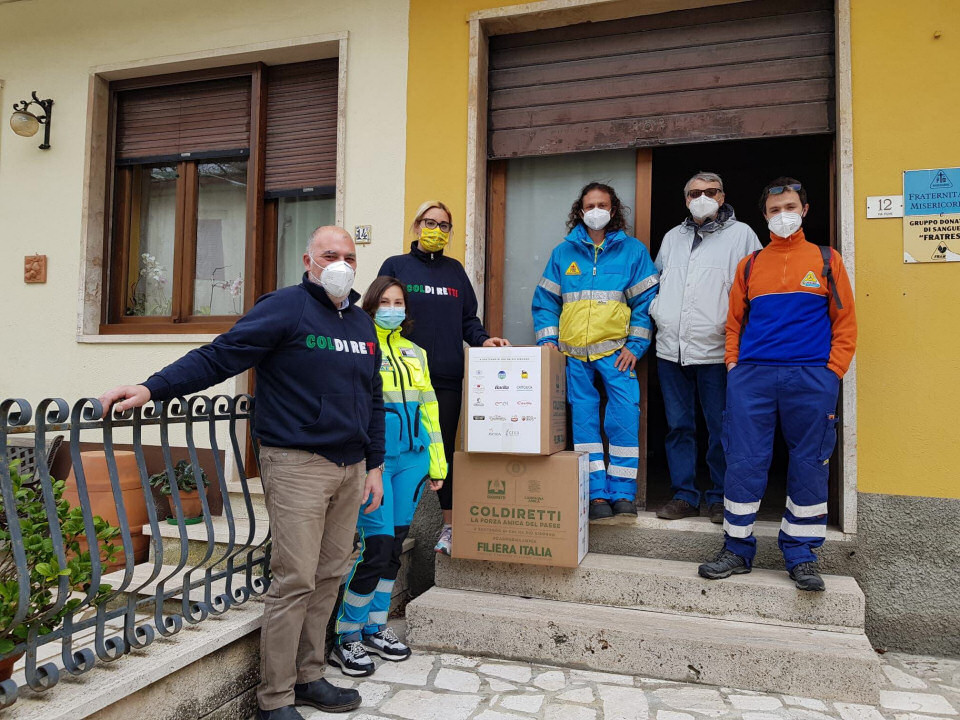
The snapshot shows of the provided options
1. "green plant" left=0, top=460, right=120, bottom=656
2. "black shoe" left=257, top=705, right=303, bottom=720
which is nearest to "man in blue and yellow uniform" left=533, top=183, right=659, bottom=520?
"black shoe" left=257, top=705, right=303, bottom=720

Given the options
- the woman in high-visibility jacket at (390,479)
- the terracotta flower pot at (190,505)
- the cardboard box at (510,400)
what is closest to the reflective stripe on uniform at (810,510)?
the cardboard box at (510,400)

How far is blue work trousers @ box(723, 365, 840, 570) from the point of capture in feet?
10.8

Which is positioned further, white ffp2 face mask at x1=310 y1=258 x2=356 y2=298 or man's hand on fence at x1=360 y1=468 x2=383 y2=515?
man's hand on fence at x1=360 y1=468 x2=383 y2=515

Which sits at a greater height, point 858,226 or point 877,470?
point 858,226

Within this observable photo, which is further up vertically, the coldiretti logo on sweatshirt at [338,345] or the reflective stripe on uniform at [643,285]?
the reflective stripe on uniform at [643,285]

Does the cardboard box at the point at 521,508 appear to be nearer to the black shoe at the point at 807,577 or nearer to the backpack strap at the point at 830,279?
the black shoe at the point at 807,577

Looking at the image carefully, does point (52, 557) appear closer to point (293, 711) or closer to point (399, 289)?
point (293, 711)

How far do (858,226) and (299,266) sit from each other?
3767 mm

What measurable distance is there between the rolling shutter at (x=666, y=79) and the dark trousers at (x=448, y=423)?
1.79 m

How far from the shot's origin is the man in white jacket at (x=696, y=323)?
12.5 feet

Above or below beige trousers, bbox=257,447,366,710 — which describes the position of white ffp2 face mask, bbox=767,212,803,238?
above

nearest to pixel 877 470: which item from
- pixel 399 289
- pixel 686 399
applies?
pixel 686 399

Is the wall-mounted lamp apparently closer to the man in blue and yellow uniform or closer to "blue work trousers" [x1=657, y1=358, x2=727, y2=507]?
the man in blue and yellow uniform

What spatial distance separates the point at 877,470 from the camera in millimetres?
3680
